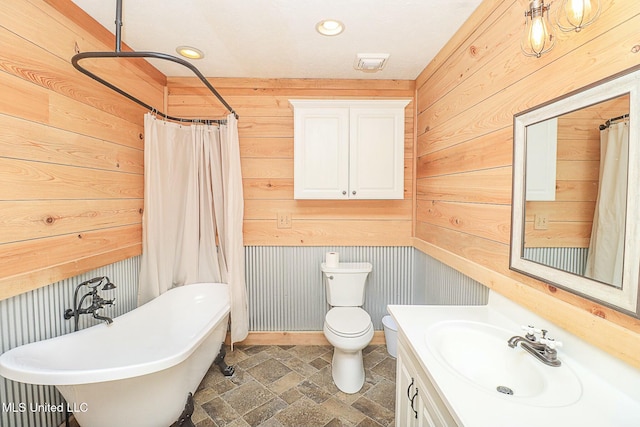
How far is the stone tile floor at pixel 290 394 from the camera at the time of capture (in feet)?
5.47

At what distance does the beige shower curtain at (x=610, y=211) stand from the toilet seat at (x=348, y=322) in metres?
1.30

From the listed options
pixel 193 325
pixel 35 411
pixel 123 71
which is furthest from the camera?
pixel 193 325

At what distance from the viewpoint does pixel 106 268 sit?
1.79 metres

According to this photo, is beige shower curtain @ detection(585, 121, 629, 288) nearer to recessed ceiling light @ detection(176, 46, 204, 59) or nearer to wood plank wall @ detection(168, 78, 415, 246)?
wood plank wall @ detection(168, 78, 415, 246)

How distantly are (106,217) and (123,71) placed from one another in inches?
40.7

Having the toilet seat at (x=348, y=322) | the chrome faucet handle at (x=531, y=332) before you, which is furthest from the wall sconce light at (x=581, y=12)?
the toilet seat at (x=348, y=322)

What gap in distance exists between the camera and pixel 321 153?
2201 millimetres

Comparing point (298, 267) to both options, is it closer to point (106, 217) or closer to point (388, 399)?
point (388, 399)

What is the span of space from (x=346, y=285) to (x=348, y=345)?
0.54 meters

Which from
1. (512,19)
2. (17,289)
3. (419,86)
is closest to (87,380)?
(17,289)

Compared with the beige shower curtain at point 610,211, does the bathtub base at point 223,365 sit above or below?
below

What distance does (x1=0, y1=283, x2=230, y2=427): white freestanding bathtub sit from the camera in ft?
3.61

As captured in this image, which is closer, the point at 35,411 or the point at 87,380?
the point at 87,380

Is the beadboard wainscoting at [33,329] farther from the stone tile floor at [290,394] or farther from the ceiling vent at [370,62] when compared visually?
the ceiling vent at [370,62]
